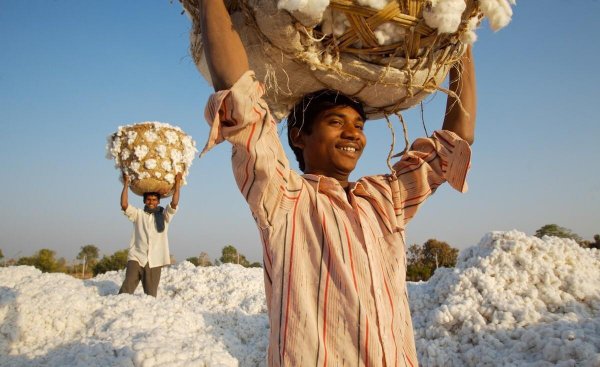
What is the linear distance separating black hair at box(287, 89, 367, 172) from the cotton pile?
6.17 feet

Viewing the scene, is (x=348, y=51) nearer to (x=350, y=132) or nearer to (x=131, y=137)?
(x=350, y=132)

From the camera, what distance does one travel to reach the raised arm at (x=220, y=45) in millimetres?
961

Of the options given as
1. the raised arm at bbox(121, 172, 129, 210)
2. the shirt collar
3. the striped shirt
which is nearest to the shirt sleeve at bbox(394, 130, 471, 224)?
the striped shirt

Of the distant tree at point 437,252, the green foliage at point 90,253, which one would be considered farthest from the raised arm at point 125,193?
the green foliage at point 90,253

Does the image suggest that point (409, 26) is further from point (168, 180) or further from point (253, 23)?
point (168, 180)

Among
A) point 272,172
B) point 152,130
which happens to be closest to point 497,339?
point 272,172

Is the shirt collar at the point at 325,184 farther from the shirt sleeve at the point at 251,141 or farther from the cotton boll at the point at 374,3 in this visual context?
the cotton boll at the point at 374,3

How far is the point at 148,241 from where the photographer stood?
4.79 metres

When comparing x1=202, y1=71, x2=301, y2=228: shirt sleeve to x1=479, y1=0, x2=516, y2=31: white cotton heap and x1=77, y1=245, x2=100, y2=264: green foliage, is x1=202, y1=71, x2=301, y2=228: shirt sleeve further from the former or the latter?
x1=77, y1=245, x2=100, y2=264: green foliage

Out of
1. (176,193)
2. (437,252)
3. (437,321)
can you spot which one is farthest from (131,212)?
(437,252)

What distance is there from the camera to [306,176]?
1.17 m

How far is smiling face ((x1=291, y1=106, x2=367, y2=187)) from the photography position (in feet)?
4.06

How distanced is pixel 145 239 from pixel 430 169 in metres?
4.16

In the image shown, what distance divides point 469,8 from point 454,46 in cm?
10
